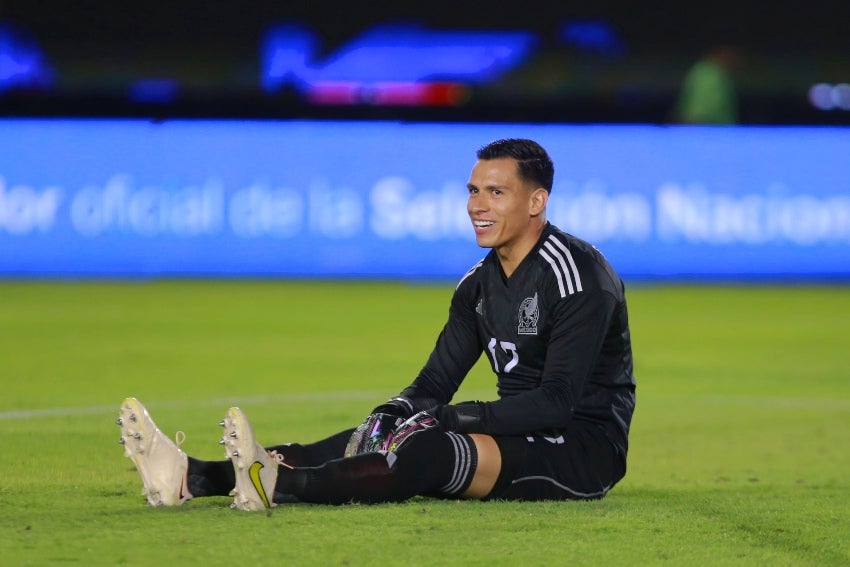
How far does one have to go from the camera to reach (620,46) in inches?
1032

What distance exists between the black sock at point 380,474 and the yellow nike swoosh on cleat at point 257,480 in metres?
0.05

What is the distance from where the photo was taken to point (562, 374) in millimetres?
5059

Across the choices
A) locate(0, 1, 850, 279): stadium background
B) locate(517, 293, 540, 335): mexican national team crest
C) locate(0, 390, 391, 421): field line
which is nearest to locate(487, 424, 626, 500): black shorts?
locate(517, 293, 540, 335): mexican national team crest

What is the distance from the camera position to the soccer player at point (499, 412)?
488cm

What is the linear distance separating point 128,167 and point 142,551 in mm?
12065

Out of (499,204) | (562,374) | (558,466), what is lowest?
(558,466)

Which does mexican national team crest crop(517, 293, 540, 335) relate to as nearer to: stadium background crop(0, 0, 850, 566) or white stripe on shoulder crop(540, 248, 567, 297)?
white stripe on shoulder crop(540, 248, 567, 297)

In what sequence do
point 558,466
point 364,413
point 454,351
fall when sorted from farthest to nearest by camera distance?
point 364,413, point 454,351, point 558,466

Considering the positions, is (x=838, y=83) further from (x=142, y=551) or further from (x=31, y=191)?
(x=142, y=551)

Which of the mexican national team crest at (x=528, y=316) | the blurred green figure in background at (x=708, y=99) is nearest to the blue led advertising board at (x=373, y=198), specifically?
the blurred green figure in background at (x=708, y=99)

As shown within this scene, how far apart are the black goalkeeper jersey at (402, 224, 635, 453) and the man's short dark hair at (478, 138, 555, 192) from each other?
213mm

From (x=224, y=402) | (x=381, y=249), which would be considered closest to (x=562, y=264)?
(x=224, y=402)

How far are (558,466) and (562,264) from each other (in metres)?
0.70

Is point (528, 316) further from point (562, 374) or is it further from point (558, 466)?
point (558, 466)
